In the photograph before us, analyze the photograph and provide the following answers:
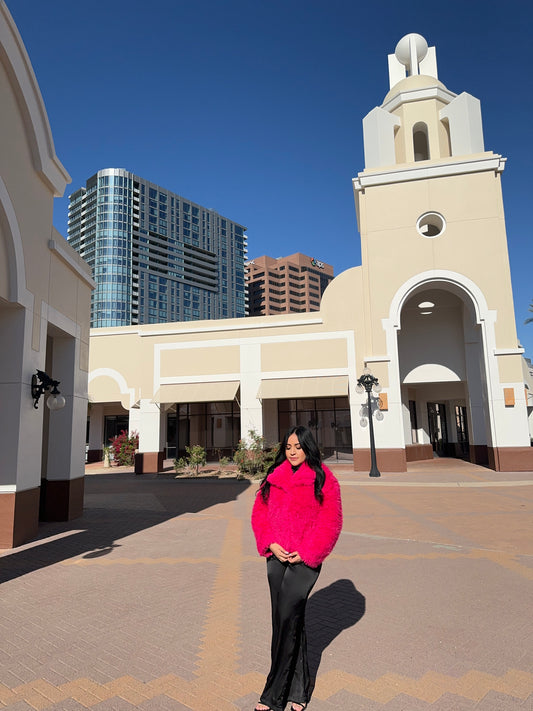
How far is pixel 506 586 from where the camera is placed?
18.4 ft

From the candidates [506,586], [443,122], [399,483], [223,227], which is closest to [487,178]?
[443,122]

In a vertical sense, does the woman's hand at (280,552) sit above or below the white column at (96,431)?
below

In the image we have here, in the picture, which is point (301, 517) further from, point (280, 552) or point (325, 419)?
point (325, 419)

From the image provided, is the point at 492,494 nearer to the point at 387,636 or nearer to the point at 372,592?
the point at 372,592

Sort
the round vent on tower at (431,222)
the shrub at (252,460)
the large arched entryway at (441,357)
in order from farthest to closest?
1. the large arched entryway at (441,357)
2. the round vent on tower at (431,222)
3. the shrub at (252,460)

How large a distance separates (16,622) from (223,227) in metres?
146

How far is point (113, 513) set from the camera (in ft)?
38.0

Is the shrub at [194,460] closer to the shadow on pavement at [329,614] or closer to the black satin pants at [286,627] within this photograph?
the shadow on pavement at [329,614]

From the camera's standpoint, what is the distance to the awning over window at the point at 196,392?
76.0 ft

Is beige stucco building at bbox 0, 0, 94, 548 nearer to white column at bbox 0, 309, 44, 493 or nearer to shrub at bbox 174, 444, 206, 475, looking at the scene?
white column at bbox 0, 309, 44, 493

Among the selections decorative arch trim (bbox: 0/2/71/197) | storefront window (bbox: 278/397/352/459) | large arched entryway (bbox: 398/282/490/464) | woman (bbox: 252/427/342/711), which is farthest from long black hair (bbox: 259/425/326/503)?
storefront window (bbox: 278/397/352/459)

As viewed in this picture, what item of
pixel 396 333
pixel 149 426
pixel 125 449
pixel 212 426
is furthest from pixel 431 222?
pixel 125 449

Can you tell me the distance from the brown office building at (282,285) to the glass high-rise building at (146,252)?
327 inches

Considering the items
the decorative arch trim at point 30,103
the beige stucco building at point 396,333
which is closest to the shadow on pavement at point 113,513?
the beige stucco building at point 396,333
